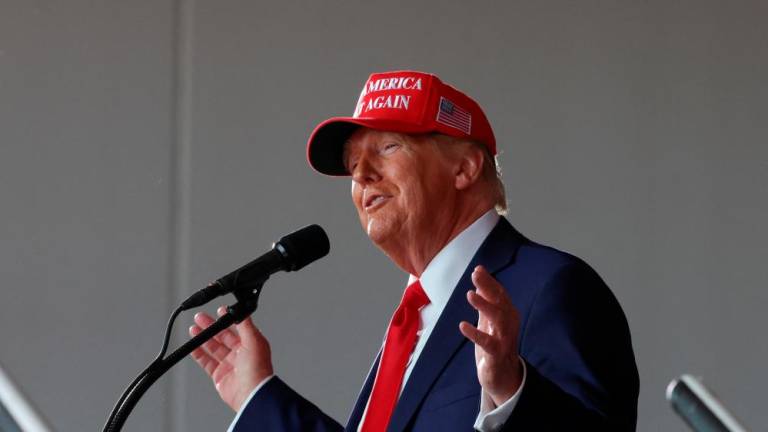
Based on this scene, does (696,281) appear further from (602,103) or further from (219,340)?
(219,340)

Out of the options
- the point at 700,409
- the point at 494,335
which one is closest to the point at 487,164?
the point at 494,335

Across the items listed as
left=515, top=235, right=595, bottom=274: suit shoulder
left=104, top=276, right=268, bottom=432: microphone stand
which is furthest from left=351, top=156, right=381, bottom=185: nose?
left=104, top=276, right=268, bottom=432: microphone stand

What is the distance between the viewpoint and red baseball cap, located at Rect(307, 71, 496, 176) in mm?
2262

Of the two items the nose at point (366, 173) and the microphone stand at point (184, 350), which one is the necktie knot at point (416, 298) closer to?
the nose at point (366, 173)

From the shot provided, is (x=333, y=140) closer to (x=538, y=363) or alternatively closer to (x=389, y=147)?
(x=389, y=147)

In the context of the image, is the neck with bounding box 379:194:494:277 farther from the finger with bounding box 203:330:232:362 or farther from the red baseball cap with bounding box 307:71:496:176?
the finger with bounding box 203:330:232:362

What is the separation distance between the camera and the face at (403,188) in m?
2.27

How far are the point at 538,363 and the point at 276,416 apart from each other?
1.81 ft

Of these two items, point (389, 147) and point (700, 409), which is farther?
point (389, 147)

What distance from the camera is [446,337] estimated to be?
2.04 metres

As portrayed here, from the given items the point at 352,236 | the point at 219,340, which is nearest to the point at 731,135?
the point at 352,236

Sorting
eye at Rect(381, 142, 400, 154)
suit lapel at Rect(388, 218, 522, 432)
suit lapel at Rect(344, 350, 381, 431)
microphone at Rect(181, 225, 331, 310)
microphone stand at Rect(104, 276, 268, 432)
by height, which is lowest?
suit lapel at Rect(344, 350, 381, 431)

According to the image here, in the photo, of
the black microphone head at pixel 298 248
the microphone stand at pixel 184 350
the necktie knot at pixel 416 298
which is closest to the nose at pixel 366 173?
the necktie knot at pixel 416 298

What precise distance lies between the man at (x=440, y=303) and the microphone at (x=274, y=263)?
23 centimetres
